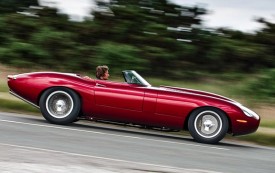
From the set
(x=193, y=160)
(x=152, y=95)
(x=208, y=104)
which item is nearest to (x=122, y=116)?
(x=152, y=95)

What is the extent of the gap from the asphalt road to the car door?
0.30 m

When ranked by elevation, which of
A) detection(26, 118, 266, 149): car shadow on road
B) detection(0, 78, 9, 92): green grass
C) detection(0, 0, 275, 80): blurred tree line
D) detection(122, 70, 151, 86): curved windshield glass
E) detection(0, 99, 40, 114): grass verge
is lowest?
detection(26, 118, 266, 149): car shadow on road

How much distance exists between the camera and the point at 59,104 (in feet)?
33.3

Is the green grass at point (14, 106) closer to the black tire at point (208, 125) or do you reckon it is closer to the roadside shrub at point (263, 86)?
the black tire at point (208, 125)

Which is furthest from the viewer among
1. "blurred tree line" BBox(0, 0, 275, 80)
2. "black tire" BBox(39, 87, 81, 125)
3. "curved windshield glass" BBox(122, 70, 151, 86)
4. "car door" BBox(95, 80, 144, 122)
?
"blurred tree line" BBox(0, 0, 275, 80)

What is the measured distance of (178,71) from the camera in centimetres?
2097

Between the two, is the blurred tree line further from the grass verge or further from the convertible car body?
the convertible car body

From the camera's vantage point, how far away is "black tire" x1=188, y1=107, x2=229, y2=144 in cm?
Result: 978

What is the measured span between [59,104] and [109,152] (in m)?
2.72

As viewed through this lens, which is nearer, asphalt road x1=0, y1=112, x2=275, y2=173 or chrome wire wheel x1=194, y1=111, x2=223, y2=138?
asphalt road x1=0, y1=112, x2=275, y2=173

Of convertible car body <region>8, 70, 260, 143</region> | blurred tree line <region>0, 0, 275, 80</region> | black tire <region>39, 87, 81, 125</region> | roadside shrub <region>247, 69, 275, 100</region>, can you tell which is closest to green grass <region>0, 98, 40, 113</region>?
convertible car body <region>8, 70, 260, 143</region>

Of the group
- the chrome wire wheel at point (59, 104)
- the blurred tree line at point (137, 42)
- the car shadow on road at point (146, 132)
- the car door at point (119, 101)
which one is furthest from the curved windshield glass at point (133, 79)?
the blurred tree line at point (137, 42)

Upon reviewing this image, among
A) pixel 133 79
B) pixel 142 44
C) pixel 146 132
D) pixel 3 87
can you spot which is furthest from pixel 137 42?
pixel 133 79

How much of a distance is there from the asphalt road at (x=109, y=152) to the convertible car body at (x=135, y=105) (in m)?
0.24
